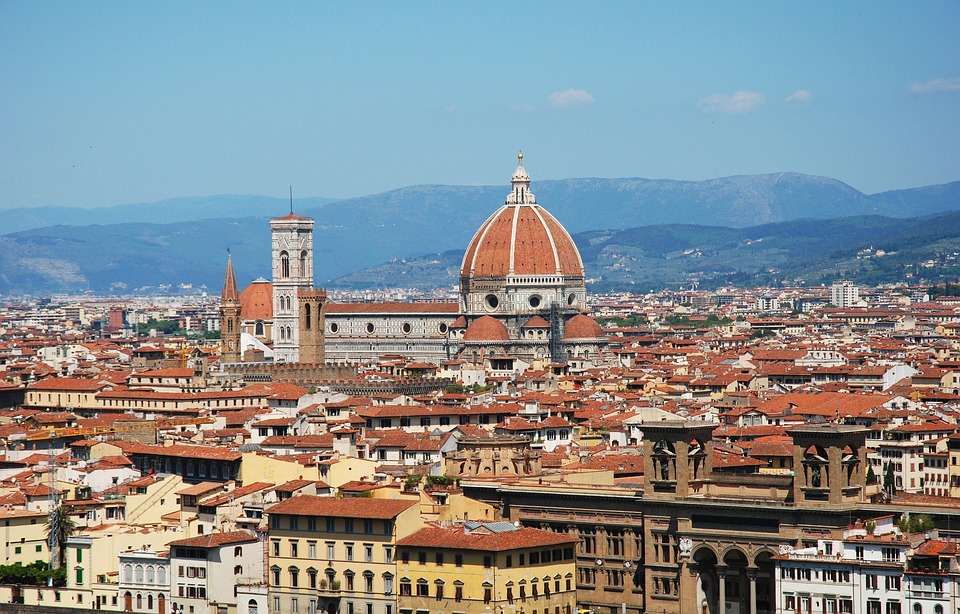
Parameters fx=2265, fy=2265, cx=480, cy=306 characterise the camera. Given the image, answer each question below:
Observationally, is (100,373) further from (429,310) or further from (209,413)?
(429,310)

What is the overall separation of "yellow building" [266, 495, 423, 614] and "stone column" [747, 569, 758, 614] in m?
7.96

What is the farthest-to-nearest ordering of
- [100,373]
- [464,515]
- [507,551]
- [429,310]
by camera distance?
1. [429,310]
2. [100,373]
3. [464,515]
4. [507,551]

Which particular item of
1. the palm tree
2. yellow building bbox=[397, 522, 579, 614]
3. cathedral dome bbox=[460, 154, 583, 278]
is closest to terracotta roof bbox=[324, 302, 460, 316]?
cathedral dome bbox=[460, 154, 583, 278]

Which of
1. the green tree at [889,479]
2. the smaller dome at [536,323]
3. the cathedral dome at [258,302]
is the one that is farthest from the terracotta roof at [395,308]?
the green tree at [889,479]

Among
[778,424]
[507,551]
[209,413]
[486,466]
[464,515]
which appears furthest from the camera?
[209,413]

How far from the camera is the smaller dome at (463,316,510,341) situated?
15212 cm

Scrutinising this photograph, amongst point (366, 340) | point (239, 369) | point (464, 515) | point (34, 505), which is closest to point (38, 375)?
point (239, 369)

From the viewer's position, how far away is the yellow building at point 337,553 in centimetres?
5166

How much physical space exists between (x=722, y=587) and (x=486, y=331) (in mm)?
102472

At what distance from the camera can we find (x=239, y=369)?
13188cm

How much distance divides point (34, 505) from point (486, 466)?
1251 cm

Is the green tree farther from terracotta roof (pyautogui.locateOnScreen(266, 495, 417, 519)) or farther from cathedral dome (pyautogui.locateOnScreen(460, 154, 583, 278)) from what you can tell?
cathedral dome (pyautogui.locateOnScreen(460, 154, 583, 278))

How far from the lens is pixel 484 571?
49.8m

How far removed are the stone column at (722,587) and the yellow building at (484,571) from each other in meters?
3.52
